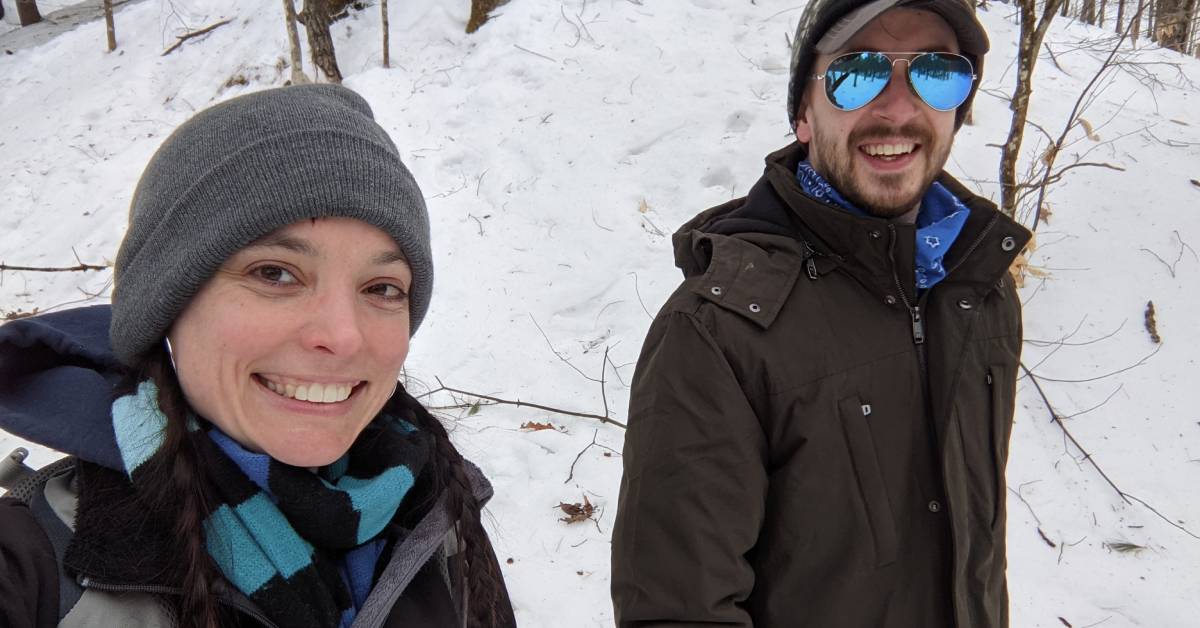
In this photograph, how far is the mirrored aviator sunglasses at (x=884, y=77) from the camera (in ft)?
6.36

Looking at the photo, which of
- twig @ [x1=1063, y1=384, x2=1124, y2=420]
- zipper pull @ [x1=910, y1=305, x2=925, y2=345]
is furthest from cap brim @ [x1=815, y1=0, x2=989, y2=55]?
twig @ [x1=1063, y1=384, x2=1124, y2=420]

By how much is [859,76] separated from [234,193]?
1.58 meters

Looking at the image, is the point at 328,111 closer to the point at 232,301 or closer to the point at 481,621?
the point at 232,301

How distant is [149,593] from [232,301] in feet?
1.59

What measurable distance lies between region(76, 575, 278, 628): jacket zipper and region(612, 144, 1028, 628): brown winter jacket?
0.75 m

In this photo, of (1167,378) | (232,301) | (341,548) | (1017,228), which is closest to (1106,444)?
(1167,378)

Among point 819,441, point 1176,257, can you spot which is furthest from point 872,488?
point 1176,257

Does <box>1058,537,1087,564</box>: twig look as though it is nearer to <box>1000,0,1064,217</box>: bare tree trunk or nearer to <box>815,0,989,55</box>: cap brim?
<box>1000,0,1064,217</box>: bare tree trunk

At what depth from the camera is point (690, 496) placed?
5.13 ft

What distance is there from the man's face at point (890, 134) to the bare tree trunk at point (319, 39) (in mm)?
6715

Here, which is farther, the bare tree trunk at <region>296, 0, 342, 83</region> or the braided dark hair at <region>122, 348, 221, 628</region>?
the bare tree trunk at <region>296, 0, 342, 83</region>

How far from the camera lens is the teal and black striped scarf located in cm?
121

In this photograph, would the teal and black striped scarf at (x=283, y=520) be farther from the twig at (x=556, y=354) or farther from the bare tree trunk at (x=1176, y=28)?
the bare tree trunk at (x=1176, y=28)

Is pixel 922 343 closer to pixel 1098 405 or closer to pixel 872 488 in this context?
pixel 872 488
